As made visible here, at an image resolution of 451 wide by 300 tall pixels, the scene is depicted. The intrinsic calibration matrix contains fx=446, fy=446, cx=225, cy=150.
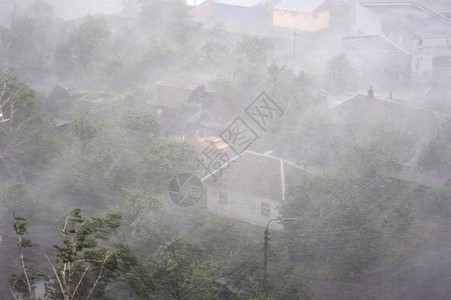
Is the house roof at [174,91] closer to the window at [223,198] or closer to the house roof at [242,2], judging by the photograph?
the window at [223,198]

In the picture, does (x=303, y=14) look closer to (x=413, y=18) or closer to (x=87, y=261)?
(x=413, y=18)

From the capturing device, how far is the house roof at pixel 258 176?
11320mm

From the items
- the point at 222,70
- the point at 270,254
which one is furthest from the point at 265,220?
the point at 222,70

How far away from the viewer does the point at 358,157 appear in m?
11.7

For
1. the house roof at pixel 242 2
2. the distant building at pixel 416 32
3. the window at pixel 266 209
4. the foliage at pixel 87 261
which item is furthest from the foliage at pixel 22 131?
the house roof at pixel 242 2

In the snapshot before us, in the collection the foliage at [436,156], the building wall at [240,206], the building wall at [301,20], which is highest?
the building wall at [301,20]

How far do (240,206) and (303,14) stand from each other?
18.8 metres

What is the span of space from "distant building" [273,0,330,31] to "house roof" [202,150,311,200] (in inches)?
689

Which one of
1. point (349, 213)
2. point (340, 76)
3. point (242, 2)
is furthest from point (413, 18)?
point (349, 213)

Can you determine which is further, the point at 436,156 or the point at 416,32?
the point at 416,32

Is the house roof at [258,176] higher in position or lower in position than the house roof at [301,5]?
lower

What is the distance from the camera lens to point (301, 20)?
90.0 feet

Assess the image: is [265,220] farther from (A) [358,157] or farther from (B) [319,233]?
(A) [358,157]

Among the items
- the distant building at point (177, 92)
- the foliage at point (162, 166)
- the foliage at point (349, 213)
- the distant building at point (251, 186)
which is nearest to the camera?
the foliage at point (349, 213)
